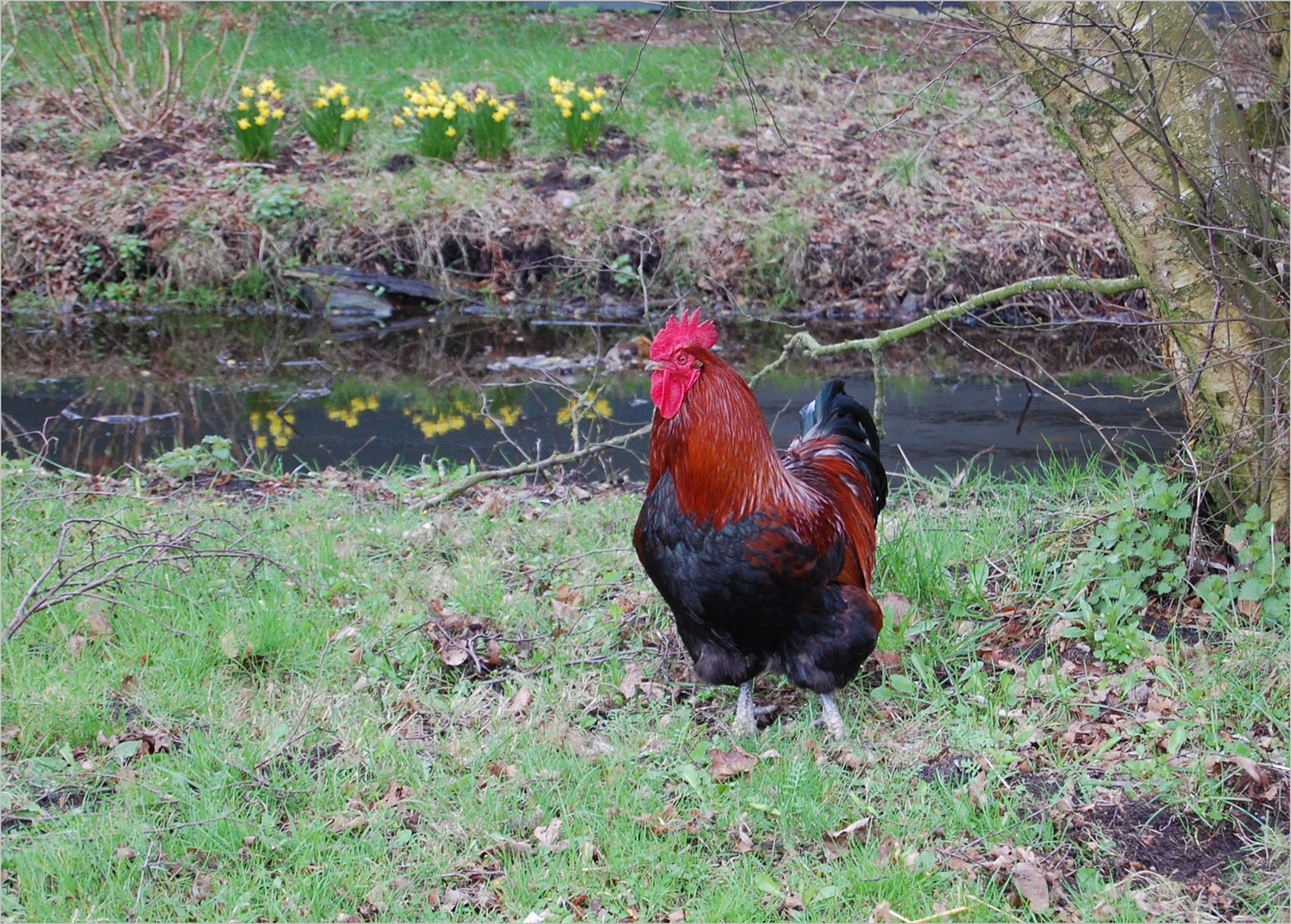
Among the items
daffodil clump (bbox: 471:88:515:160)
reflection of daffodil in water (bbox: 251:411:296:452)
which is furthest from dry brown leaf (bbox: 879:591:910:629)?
daffodil clump (bbox: 471:88:515:160)

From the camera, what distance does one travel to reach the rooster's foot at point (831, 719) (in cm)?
399

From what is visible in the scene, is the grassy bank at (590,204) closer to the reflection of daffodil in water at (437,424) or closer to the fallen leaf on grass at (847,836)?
the reflection of daffodil in water at (437,424)

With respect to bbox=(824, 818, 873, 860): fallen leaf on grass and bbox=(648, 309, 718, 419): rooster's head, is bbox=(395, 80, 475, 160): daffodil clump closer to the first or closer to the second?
bbox=(648, 309, 718, 419): rooster's head

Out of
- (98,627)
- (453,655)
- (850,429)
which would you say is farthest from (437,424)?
(850,429)

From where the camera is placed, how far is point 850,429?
471 centimetres

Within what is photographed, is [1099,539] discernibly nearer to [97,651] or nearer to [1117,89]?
[1117,89]

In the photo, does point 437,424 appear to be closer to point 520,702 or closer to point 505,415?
point 505,415

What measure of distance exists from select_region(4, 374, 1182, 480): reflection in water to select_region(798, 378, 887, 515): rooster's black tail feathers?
2362mm

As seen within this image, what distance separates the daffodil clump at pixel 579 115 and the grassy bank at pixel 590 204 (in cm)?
18

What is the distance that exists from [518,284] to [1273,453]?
28.2 feet

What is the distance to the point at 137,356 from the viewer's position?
1027cm

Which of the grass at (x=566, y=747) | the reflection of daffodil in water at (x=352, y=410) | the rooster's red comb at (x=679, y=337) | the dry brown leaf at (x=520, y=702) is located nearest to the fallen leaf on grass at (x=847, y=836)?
the grass at (x=566, y=747)

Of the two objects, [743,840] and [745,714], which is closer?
[743,840]

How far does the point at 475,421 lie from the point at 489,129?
194 inches
